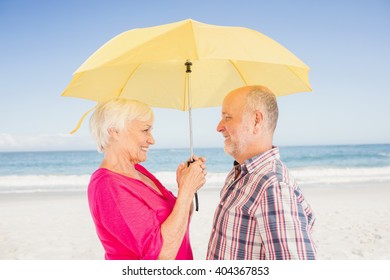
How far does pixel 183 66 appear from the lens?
3.13m

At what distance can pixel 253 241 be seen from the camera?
179 centimetres

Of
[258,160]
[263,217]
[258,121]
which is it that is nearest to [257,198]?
[263,217]

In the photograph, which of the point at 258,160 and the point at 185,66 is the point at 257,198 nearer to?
the point at 258,160

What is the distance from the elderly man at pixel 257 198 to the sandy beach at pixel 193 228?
3.72 meters

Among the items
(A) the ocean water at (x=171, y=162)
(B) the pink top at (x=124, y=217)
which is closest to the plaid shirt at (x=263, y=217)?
(B) the pink top at (x=124, y=217)

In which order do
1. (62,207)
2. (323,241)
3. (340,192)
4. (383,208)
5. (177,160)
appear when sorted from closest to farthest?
(323,241) < (383,208) < (62,207) < (340,192) < (177,160)

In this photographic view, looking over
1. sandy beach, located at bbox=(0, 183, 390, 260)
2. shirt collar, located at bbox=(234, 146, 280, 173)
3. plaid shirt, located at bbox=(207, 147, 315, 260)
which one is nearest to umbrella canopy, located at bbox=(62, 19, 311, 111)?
shirt collar, located at bbox=(234, 146, 280, 173)

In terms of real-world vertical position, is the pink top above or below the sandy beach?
above

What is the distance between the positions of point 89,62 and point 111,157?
57 centimetres

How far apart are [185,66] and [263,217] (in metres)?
1.79

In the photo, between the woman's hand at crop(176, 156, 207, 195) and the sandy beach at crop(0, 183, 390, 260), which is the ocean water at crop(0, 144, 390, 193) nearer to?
the sandy beach at crop(0, 183, 390, 260)

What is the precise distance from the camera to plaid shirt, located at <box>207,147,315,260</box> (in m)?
1.62

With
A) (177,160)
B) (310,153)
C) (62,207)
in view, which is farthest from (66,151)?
(62,207)
